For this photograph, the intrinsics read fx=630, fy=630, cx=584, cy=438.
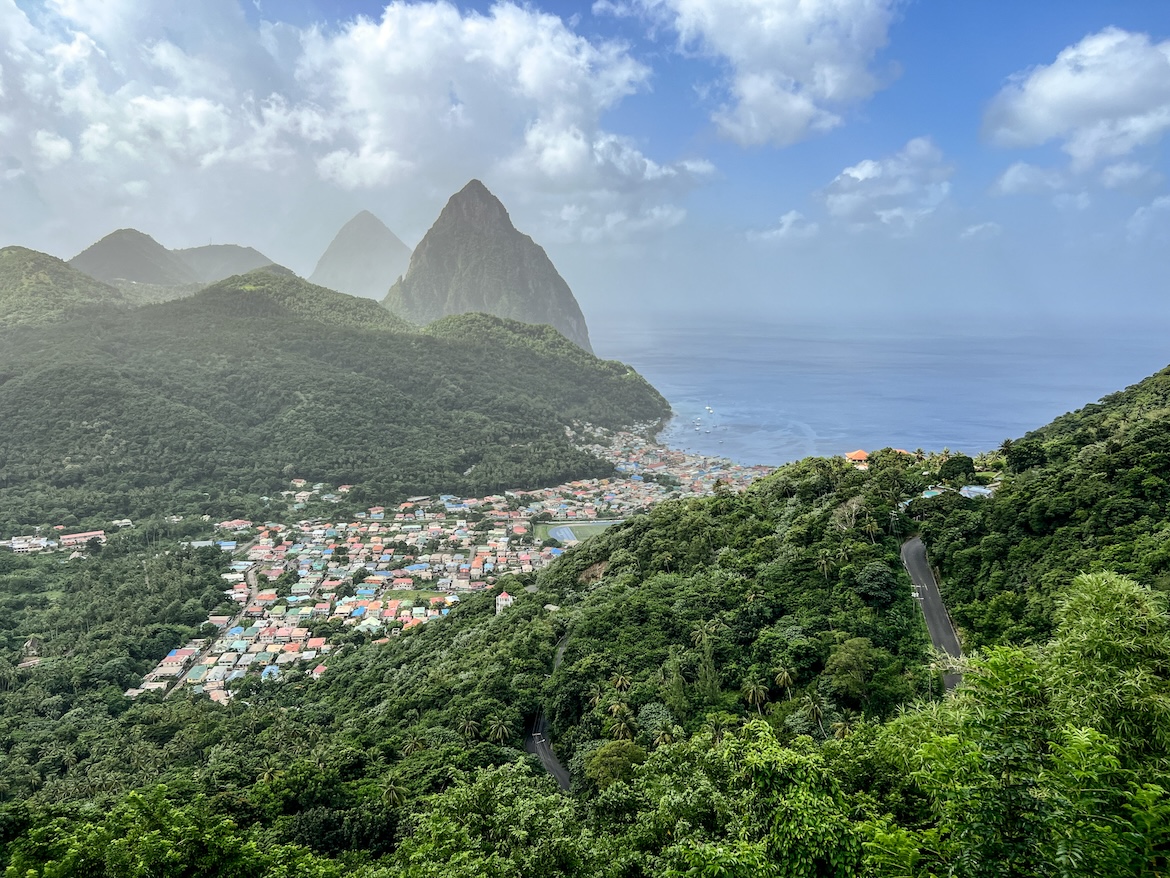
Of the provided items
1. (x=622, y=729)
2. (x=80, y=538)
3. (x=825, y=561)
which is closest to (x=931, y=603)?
(x=825, y=561)

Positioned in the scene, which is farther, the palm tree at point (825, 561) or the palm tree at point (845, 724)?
the palm tree at point (825, 561)

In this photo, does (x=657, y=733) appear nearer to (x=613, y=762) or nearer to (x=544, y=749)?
(x=613, y=762)

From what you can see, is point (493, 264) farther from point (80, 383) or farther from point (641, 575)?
point (641, 575)

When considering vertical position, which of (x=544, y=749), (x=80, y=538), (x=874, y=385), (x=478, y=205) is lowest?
(x=544, y=749)

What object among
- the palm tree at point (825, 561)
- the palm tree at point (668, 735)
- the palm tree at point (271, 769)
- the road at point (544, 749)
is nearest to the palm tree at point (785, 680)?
the palm tree at point (668, 735)

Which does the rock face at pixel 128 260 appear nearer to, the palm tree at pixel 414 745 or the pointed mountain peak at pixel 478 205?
the pointed mountain peak at pixel 478 205

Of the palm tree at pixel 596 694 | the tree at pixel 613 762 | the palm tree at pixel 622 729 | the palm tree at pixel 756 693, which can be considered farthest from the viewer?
the palm tree at pixel 596 694

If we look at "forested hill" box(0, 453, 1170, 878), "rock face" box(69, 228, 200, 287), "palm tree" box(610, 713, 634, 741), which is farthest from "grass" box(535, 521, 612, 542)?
"rock face" box(69, 228, 200, 287)
